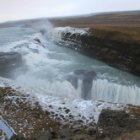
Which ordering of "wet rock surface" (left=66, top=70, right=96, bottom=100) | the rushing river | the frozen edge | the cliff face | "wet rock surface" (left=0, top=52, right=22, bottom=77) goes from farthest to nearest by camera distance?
1. the cliff face
2. "wet rock surface" (left=0, top=52, right=22, bottom=77)
3. "wet rock surface" (left=66, top=70, right=96, bottom=100)
4. the rushing river
5. the frozen edge

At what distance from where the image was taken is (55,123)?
2339 centimetres

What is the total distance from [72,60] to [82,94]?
42.5 ft

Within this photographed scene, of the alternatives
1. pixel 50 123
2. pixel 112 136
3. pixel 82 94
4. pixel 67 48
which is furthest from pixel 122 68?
pixel 112 136

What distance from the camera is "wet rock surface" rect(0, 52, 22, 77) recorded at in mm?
41031

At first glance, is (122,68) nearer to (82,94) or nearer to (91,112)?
(82,94)

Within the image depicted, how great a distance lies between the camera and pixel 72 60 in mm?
48625

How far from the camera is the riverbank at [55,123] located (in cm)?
1967

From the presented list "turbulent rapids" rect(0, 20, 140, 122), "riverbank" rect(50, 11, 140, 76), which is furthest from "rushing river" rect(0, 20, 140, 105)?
"riverbank" rect(50, 11, 140, 76)

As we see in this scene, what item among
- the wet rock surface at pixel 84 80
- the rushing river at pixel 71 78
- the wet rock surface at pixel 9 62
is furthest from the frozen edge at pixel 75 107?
the wet rock surface at pixel 9 62

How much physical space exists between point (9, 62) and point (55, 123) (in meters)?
21.6

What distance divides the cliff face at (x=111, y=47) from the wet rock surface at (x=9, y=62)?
12875 mm

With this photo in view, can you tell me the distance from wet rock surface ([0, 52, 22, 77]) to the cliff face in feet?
42.2

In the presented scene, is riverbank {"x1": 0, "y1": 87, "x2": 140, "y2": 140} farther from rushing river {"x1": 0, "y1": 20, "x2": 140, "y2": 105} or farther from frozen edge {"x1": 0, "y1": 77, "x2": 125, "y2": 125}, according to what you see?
rushing river {"x1": 0, "y1": 20, "x2": 140, "y2": 105}

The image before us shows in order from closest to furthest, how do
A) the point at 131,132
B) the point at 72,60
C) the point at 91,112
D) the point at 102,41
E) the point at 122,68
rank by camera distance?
1. the point at 131,132
2. the point at 91,112
3. the point at 122,68
4. the point at 72,60
5. the point at 102,41
